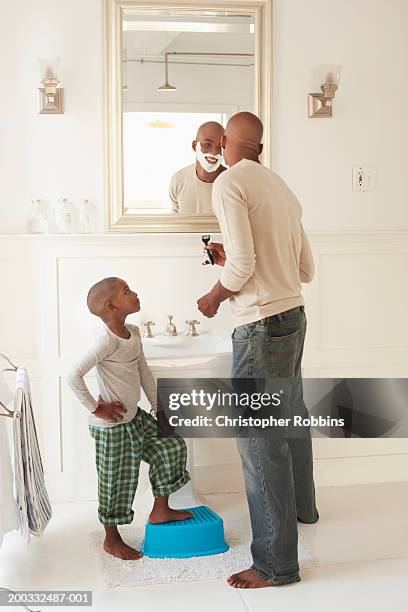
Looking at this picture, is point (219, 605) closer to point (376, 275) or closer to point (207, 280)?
point (207, 280)

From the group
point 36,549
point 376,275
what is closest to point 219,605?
point 36,549

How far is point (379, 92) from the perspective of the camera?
10.1 ft

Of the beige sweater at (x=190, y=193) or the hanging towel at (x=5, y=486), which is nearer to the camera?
the hanging towel at (x=5, y=486)

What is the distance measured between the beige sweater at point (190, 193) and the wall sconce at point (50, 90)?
483 millimetres

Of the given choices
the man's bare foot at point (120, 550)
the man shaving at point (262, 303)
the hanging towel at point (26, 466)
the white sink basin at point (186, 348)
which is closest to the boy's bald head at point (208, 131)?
the man shaving at point (262, 303)

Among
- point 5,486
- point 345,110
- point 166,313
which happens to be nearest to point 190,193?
point 166,313

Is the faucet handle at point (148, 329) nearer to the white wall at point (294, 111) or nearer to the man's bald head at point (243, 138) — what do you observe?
the white wall at point (294, 111)

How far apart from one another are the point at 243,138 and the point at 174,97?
2.29ft

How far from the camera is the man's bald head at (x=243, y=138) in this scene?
2301mm

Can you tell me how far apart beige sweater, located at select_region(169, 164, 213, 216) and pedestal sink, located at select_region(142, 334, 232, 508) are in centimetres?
47

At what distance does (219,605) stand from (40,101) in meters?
1.79

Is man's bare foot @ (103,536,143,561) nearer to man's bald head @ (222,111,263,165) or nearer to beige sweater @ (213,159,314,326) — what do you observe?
beige sweater @ (213,159,314,326)

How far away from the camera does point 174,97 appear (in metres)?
2.91

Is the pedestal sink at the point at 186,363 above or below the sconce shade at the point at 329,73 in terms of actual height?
below
